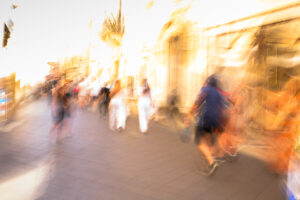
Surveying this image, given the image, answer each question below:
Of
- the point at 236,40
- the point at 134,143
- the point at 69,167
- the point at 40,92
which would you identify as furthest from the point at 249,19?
the point at 40,92

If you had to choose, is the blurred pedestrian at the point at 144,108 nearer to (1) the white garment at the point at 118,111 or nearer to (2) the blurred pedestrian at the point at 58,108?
(1) the white garment at the point at 118,111

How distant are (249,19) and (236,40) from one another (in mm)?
912

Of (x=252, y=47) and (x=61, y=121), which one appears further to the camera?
(x=252, y=47)

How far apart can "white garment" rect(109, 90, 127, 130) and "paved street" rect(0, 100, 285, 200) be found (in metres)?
1.97

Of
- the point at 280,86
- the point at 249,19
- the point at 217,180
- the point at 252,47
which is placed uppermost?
the point at 249,19

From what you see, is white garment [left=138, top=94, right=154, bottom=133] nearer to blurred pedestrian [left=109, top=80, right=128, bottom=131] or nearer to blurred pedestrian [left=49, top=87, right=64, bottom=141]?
blurred pedestrian [left=109, top=80, right=128, bottom=131]

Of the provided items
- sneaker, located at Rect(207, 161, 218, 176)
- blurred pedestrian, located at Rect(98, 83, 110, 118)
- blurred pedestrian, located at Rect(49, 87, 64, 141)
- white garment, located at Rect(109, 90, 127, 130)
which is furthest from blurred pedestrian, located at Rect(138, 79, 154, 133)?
sneaker, located at Rect(207, 161, 218, 176)

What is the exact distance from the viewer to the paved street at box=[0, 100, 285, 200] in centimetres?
368

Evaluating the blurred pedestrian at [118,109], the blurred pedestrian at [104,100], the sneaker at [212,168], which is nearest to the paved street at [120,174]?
the sneaker at [212,168]

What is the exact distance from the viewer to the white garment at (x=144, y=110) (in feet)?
28.8

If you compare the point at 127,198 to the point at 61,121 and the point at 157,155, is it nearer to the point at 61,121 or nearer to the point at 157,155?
the point at 157,155

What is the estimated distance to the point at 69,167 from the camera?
4.75 meters

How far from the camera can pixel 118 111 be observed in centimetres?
906

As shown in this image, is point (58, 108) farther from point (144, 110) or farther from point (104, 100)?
point (104, 100)
